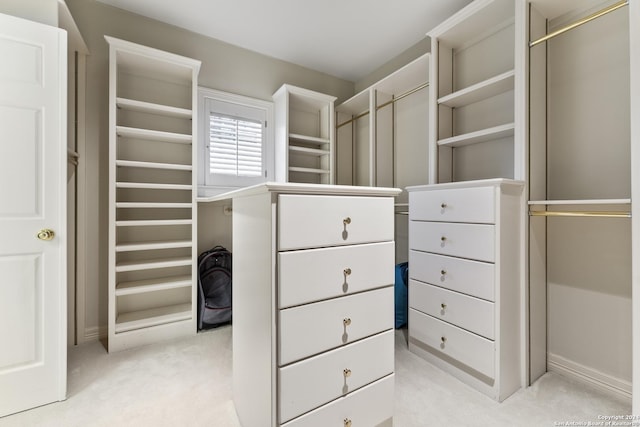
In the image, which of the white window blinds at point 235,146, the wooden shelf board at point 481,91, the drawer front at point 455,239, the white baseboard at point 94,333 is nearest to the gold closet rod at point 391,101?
the wooden shelf board at point 481,91

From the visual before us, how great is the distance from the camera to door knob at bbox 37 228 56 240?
56.7 inches

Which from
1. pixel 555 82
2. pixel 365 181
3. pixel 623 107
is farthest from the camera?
pixel 365 181

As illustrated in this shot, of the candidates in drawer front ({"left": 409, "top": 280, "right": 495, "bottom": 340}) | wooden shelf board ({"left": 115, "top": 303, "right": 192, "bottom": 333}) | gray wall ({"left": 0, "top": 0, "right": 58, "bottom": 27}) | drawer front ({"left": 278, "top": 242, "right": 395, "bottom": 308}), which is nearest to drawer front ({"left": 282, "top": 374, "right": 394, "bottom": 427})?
drawer front ({"left": 278, "top": 242, "right": 395, "bottom": 308})

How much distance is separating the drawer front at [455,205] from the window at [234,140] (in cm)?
160

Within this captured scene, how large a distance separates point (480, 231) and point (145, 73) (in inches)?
110

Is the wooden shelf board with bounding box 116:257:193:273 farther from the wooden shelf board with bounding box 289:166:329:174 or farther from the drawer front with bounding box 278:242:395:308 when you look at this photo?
the drawer front with bounding box 278:242:395:308

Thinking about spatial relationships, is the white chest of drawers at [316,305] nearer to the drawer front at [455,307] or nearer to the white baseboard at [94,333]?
the drawer front at [455,307]

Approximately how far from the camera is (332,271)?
41.7 inches

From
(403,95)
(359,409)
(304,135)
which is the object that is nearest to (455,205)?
(359,409)

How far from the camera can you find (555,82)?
1.76 metres

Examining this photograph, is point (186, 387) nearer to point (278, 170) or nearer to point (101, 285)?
point (101, 285)

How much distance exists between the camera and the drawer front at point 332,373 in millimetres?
966

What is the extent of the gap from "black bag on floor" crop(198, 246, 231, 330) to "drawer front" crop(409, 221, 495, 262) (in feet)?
5.37

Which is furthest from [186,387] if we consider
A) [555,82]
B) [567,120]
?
[555,82]
